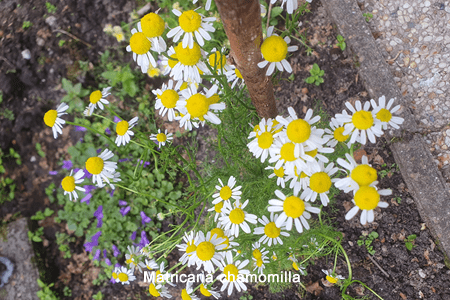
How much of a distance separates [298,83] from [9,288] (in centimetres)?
337

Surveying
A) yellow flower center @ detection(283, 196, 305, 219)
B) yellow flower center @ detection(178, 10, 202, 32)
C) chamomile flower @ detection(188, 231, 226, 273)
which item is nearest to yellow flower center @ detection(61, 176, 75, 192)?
chamomile flower @ detection(188, 231, 226, 273)

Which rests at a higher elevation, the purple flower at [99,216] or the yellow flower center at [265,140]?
the purple flower at [99,216]

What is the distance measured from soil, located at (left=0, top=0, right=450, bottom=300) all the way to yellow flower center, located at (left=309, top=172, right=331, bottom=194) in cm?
110

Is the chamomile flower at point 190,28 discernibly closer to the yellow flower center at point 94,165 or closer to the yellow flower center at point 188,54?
the yellow flower center at point 188,54

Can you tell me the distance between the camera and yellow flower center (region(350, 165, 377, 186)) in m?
1.20

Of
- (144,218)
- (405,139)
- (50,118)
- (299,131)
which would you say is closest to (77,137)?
(144,218)

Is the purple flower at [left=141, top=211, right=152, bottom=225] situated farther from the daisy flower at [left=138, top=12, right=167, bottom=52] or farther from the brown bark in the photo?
the daisy flower at [left=138, top=12, right=167, bottom=52]

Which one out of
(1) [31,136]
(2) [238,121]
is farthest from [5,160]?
(2) [238,121]

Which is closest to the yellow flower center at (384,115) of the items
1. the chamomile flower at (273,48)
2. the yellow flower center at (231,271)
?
the chamomile flower at (273,48)

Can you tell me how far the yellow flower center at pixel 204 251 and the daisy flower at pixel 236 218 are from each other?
0.14 metres

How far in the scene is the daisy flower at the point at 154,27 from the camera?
1.24 m

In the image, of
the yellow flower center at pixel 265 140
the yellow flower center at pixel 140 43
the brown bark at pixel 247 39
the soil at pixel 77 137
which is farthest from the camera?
the soil at pixel 77 137

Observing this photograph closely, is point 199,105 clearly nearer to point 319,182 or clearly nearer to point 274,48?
point 274,48

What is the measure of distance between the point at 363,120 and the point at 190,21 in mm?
841
